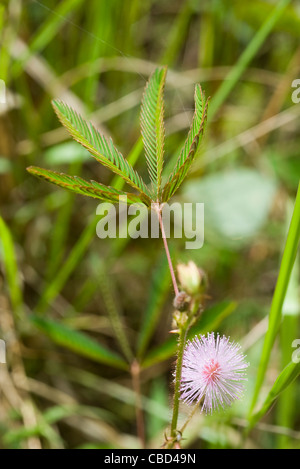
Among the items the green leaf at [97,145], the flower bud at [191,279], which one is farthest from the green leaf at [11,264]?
the flower bud at [191,279]

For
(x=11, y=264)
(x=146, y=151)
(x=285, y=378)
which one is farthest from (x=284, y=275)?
(x=11, y=264)

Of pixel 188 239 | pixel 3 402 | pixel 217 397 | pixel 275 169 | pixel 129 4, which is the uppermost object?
pixel 129 4

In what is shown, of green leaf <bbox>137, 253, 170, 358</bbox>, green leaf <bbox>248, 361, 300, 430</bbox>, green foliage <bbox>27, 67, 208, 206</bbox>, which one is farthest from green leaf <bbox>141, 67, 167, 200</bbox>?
green leaf <bbox>137, 253, 170, 358</bbox>

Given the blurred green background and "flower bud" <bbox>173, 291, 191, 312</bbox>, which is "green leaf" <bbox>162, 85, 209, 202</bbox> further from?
the blurred green background

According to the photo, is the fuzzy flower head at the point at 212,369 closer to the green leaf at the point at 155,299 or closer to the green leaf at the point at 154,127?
the green leaf at the point at 154,127

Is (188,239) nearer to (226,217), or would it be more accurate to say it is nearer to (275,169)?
(226,217)
